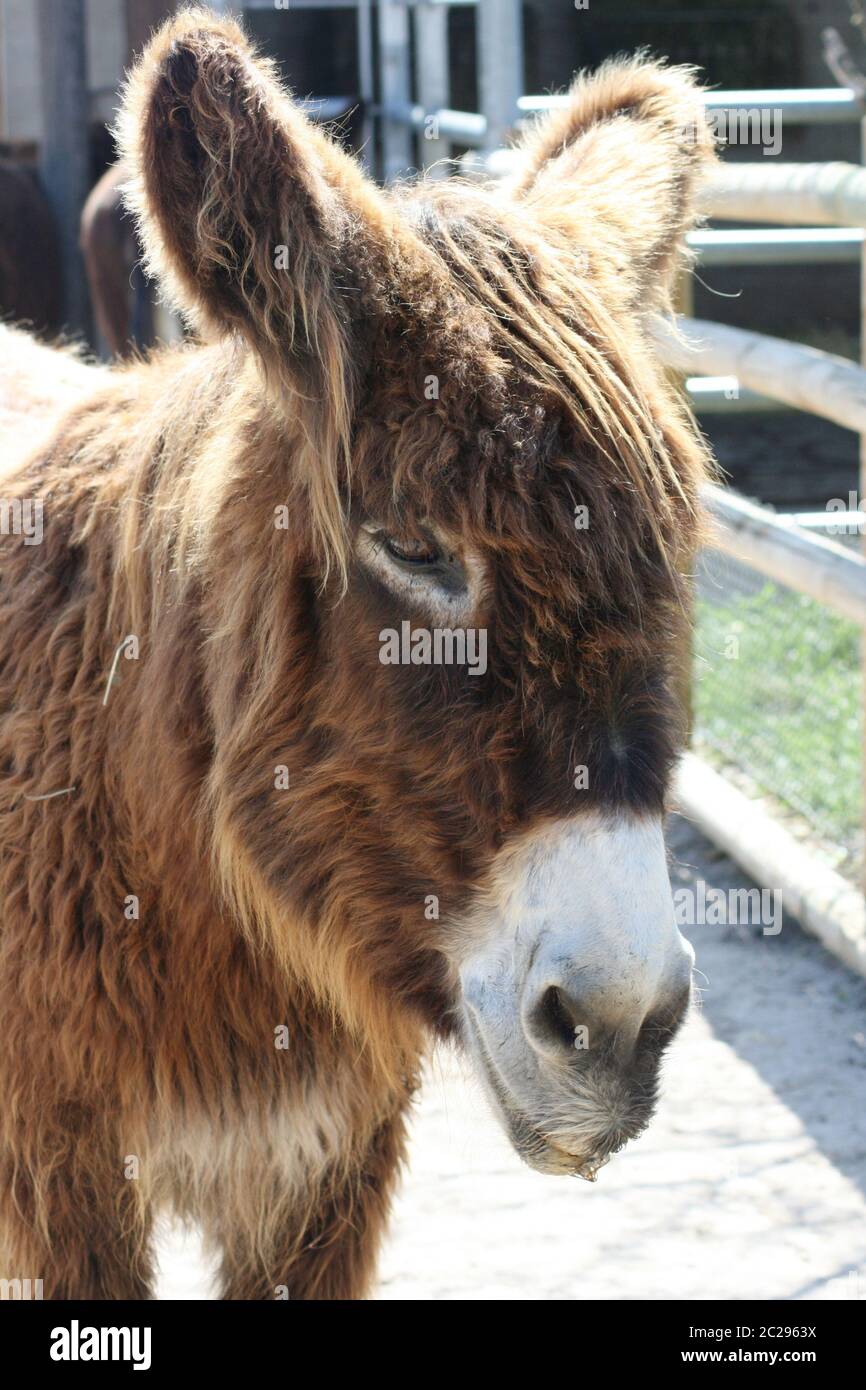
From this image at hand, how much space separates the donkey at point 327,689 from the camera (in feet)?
5.72

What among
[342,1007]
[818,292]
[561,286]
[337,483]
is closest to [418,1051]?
[342,1007]

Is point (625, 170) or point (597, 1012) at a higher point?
point (625, 170)

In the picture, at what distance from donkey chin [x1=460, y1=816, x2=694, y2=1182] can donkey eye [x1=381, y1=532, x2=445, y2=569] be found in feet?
1.17

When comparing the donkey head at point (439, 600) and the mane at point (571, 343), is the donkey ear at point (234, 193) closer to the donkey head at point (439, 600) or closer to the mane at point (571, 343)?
the donkey head at point (439, 600)

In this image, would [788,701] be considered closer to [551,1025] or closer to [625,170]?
[625,170]

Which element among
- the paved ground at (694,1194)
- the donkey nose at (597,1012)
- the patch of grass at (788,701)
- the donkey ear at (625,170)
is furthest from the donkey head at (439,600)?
the patch of grass at (788,701)

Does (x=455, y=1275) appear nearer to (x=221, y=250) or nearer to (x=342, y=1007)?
(x=342, y=1007)

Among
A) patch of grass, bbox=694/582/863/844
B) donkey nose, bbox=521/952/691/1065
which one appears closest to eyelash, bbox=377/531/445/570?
donkey nose, bbox=521/952/691/1065

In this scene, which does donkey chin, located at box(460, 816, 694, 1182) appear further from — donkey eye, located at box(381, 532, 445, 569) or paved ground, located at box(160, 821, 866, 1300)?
paved ground, located at box(160, 821, 866, 1300)

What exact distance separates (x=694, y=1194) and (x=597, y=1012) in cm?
199

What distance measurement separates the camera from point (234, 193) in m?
1.74

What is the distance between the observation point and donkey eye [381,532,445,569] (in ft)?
5.91

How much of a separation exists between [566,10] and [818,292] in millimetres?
3566

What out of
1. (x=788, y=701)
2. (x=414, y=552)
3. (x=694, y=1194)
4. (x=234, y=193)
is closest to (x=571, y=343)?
(x=414, y=552)
